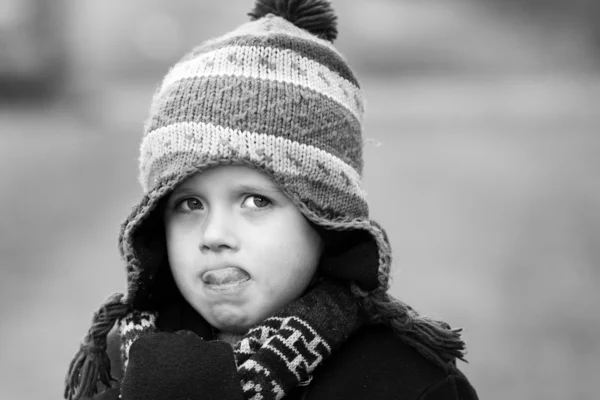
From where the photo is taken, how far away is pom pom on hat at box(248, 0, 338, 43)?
132cm

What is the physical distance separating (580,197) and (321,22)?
2487 millimetres

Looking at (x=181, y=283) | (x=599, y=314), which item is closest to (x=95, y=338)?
(x=181, y=283)

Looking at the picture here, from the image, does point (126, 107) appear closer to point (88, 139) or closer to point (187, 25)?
point (88, 139)

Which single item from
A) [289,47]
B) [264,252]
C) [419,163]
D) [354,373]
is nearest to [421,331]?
[354,373]

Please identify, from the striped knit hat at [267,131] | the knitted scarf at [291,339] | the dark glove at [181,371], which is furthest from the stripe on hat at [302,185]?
the dark glove at [181,371]

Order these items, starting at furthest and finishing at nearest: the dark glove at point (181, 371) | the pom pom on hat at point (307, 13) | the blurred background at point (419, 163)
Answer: the blurred background at point (419, 163)
the pom pom on hat at point (307, 13)
the dark glove at point (181, 371)

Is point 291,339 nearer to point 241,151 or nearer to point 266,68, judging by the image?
point 241,151

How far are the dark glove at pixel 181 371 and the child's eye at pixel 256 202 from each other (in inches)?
7.4

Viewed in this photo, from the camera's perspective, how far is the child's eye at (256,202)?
3.70ft

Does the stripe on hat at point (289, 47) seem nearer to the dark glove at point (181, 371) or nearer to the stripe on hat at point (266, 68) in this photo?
the stripe on hat at point (266, 68)

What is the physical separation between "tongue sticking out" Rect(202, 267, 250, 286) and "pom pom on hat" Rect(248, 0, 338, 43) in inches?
16.7

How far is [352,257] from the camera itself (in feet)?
3.88

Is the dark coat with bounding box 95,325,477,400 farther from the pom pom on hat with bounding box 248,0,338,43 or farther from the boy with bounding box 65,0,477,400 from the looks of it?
the pom pom on hat with bounding box 248,0,338,43

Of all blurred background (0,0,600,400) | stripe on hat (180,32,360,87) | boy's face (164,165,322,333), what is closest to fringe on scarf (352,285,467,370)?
boy's face (164,165,322,333)
